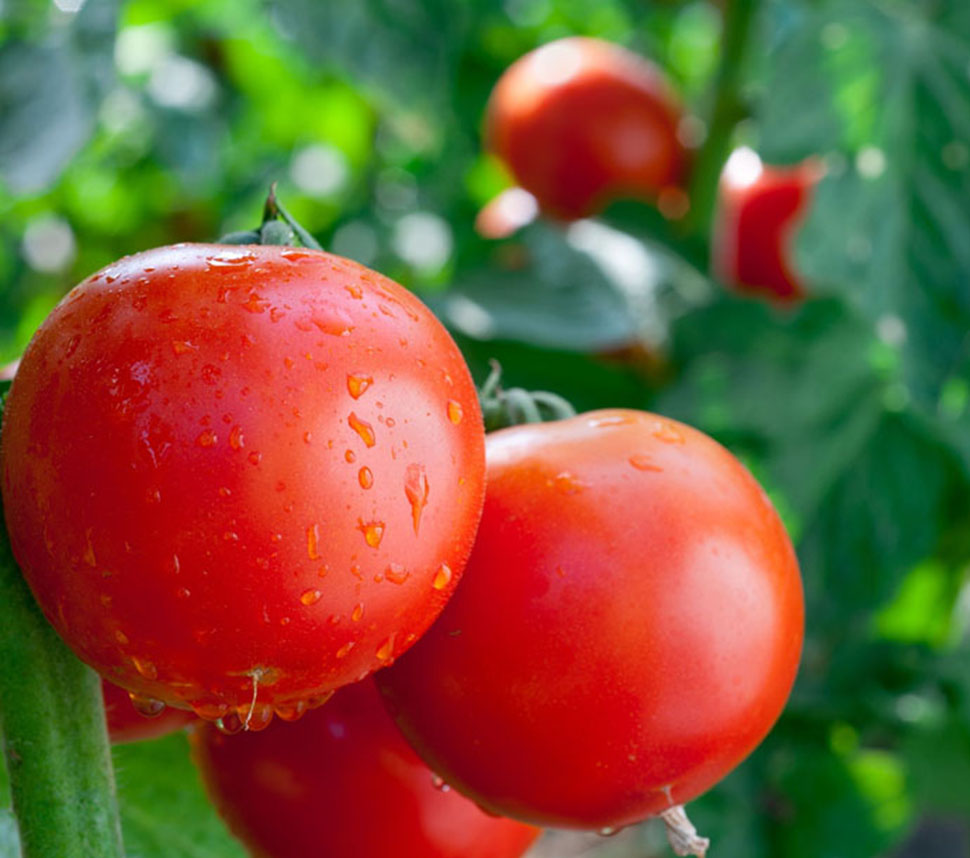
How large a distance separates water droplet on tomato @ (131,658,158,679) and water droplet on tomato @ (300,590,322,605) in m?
0.07

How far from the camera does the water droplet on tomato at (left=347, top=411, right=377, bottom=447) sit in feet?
1.53

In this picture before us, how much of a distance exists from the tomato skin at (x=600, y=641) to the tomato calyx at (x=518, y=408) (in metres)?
0.08

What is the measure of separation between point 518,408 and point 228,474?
254mm

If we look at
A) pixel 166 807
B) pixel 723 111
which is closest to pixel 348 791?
pixel 166 807

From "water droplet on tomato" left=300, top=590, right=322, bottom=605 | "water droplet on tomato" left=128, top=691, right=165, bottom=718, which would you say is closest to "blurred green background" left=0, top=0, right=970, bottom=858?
"water droplet on tomato" left=128, top=691, right=165, bottom=718

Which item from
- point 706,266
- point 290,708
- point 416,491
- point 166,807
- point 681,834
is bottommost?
point 706,266

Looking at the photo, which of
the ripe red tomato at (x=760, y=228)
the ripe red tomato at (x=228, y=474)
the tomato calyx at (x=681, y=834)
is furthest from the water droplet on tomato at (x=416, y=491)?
the ripe red tomato at (x=760, y=228)

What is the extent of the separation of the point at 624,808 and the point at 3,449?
331mm

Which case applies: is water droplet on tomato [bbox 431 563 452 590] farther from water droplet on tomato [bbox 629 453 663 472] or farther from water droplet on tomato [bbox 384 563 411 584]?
water droplet on tomato [bbox 629 453 663 472]

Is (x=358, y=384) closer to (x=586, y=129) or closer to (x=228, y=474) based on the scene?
(x=228, y=474)

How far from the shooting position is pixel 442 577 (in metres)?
0.51

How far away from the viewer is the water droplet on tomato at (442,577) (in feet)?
1.65

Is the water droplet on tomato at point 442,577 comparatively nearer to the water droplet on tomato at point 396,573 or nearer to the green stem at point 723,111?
the water droplet on tomato at point 396,573

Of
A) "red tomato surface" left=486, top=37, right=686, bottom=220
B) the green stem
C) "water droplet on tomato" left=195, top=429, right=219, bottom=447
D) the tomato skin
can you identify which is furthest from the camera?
"red tomato surface" left=486, top=37, right=686, bottom=220
